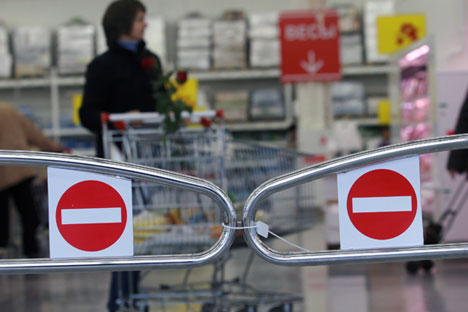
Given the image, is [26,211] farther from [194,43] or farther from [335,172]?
[194,43]

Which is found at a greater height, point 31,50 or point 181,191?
point 31,50

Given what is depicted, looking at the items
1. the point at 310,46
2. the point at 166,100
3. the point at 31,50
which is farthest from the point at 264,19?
the point at 166,100

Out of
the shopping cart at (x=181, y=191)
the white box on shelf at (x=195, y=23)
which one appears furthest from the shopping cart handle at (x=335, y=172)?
the white box on shelf at (x=195, y=23)

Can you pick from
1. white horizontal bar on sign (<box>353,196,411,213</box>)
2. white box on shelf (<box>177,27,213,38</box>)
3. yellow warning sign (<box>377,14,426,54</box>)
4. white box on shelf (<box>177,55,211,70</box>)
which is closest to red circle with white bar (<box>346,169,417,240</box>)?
white horizontal bar on sign (<box>353,196,411,213</box>)

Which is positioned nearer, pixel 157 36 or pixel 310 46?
pixel 310 46

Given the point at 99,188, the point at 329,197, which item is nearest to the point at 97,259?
the point at 99,188

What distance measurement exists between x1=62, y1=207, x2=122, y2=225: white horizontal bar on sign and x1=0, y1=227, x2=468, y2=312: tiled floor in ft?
7.21

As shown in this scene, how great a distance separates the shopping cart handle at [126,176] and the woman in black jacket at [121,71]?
1.91 m

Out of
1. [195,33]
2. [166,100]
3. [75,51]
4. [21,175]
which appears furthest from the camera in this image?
[75,51]

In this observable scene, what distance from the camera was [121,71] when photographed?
3805 mm

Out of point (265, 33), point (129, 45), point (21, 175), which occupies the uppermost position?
point (265, 33)

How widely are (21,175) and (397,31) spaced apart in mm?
4686

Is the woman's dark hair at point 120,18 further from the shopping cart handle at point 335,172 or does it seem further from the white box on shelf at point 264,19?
the white box on shelf at point 264,19

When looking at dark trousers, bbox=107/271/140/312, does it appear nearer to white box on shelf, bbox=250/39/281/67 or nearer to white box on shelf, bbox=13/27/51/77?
white box on shelf, bbox=250/39/281/67
